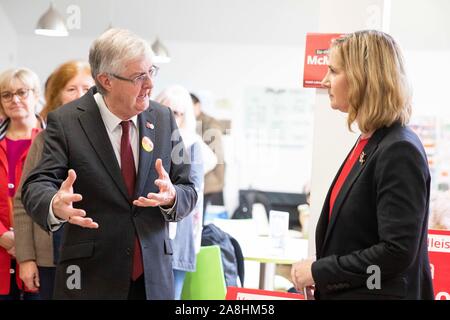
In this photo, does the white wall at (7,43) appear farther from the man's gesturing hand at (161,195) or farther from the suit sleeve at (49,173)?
the man's gesturing hand at (161,195)

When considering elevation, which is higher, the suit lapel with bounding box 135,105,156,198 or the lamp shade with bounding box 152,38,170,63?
the lamp shade with bounding box 152,38,170,63

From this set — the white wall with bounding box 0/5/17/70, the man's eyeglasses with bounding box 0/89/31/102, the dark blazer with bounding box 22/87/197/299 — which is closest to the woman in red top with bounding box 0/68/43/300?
the man's eyeglasses with bounding box 0/89/31/102

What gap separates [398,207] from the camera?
1537 millimetres

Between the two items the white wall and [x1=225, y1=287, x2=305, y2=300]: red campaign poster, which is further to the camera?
the white wall

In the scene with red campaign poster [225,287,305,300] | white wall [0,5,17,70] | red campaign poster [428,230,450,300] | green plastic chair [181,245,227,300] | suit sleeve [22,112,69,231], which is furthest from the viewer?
white wall [0,5,17,70]

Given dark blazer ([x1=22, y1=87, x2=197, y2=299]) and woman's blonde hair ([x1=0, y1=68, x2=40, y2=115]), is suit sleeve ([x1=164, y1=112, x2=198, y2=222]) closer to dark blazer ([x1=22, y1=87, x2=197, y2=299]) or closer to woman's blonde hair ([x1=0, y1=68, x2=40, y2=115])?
dark blazer ([x1=22, y1=87, x2=197, y2=299])

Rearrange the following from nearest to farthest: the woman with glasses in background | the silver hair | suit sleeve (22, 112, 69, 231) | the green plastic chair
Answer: suit sleeve (22, 112, 69, 231) → the silver hair → the woman with glasses in background → the green plastic chair

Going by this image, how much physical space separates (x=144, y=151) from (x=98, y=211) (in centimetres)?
23

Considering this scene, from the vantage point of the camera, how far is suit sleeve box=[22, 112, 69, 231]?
70.4 inches

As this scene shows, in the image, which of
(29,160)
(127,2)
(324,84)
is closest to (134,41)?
(324,84)

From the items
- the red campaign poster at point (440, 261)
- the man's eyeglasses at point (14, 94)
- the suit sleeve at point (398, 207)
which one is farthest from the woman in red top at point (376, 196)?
the man's eyeglasses at point (14, 94)

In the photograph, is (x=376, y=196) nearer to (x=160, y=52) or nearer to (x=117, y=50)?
(x=117, y=50)

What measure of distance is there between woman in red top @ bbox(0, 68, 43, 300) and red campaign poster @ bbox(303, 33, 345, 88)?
1211mm
